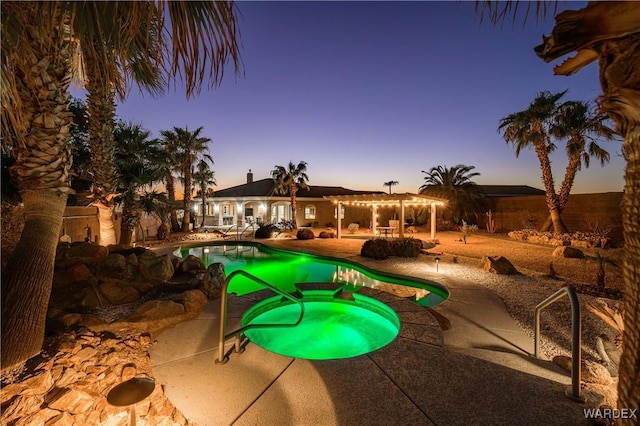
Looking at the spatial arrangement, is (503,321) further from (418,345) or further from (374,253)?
(374,253)

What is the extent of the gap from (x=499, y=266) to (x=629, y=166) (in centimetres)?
856

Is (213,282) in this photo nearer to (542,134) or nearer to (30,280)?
(30,280)

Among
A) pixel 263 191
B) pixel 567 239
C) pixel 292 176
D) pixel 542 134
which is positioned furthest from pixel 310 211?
pixel 567 239

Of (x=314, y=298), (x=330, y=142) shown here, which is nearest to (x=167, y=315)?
(x=314, y=298)

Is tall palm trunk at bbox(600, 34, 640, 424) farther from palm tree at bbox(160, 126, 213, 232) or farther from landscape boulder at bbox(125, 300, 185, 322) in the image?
palm tree at bbox(160, 126, 213, 232)

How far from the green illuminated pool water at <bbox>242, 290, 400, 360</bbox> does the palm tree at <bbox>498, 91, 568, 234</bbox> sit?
16.1 metres

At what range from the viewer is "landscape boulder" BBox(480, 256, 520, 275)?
8641mm

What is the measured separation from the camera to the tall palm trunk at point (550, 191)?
15.8 metres

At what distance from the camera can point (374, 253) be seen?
38.2ft

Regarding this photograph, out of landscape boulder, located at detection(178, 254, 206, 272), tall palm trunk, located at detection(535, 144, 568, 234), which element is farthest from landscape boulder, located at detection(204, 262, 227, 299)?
tall palm trunk, located at detection(535, 144, 568, 234)

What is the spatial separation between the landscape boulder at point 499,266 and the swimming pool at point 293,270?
280cm

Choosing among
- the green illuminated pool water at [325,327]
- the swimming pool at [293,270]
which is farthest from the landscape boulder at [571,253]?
the green illuminated pool water at [325,327]

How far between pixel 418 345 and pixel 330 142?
2759 centimetres

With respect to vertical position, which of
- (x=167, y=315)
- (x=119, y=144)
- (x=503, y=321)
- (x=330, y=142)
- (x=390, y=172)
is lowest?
(x=503, y=321)
